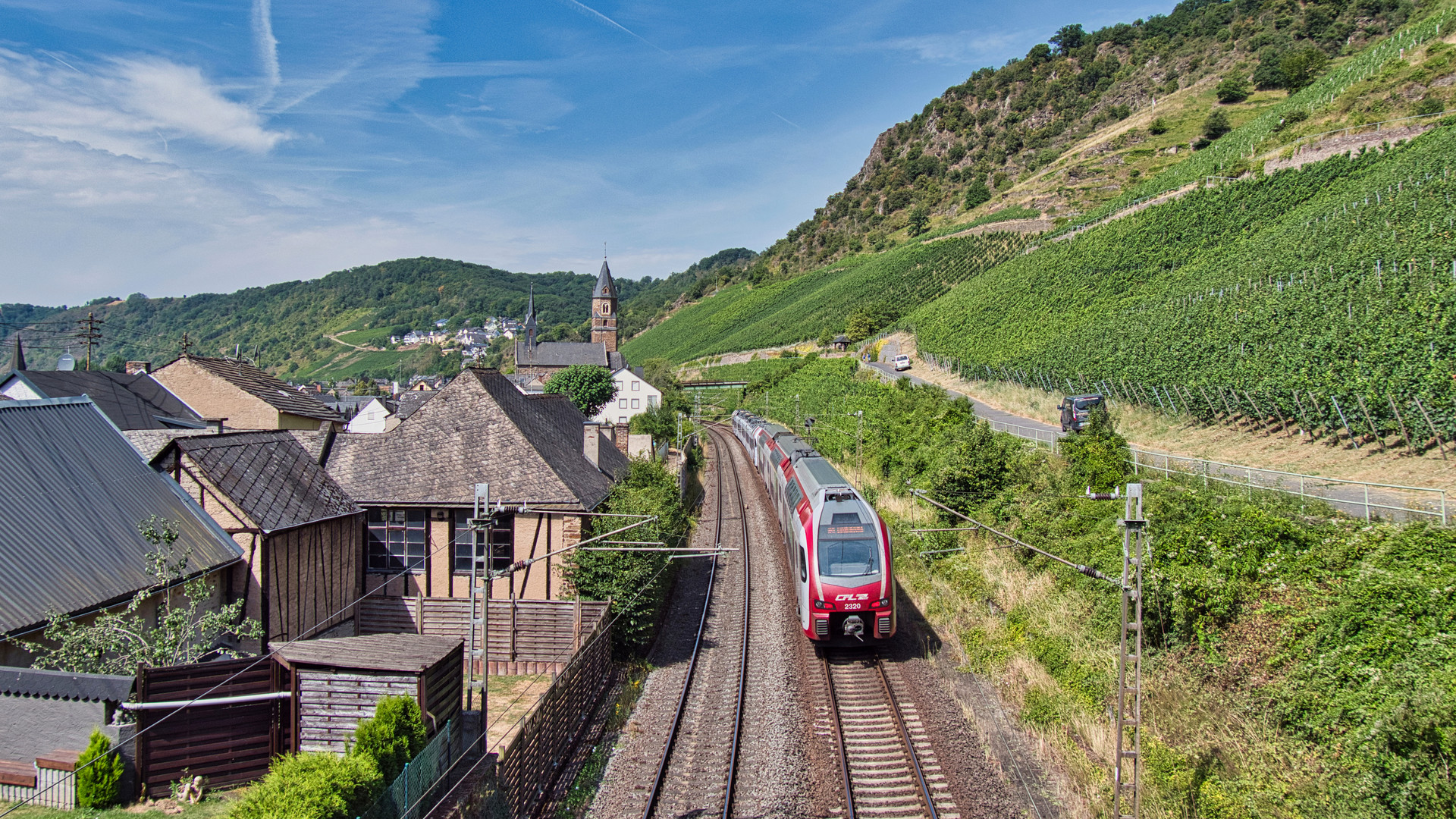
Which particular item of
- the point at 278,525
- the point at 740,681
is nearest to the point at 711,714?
the point at 740,681

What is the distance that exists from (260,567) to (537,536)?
5626 mm

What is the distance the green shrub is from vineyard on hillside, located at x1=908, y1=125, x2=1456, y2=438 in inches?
885

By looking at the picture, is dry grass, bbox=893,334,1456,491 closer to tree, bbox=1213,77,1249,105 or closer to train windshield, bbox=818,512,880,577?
train windshield, bbox=818,512,880,577

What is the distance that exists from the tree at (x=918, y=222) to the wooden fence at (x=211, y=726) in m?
137

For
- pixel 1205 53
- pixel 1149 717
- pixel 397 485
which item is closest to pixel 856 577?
pixel 1149 717

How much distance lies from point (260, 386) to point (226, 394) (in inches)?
56.8

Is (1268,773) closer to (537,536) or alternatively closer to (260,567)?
(537,536)

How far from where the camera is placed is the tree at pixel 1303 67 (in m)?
98.2

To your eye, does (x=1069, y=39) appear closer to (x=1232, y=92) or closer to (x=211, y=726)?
(x=1232, y=92)

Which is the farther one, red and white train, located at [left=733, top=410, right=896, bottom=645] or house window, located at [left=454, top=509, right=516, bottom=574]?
house window, located at [left=454, top=509, right=516, bottom=574]

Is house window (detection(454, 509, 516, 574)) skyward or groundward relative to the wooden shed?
skyward

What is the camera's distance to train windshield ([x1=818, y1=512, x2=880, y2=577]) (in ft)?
48.6

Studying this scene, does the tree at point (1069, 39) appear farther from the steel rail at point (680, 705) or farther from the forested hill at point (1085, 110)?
the steel rail at point (680, 705)

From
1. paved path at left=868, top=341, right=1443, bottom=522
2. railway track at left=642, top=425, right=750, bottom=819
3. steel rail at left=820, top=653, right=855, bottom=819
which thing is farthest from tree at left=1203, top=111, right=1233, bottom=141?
steel rail at left=820, top=653, right=855, bottom=819
